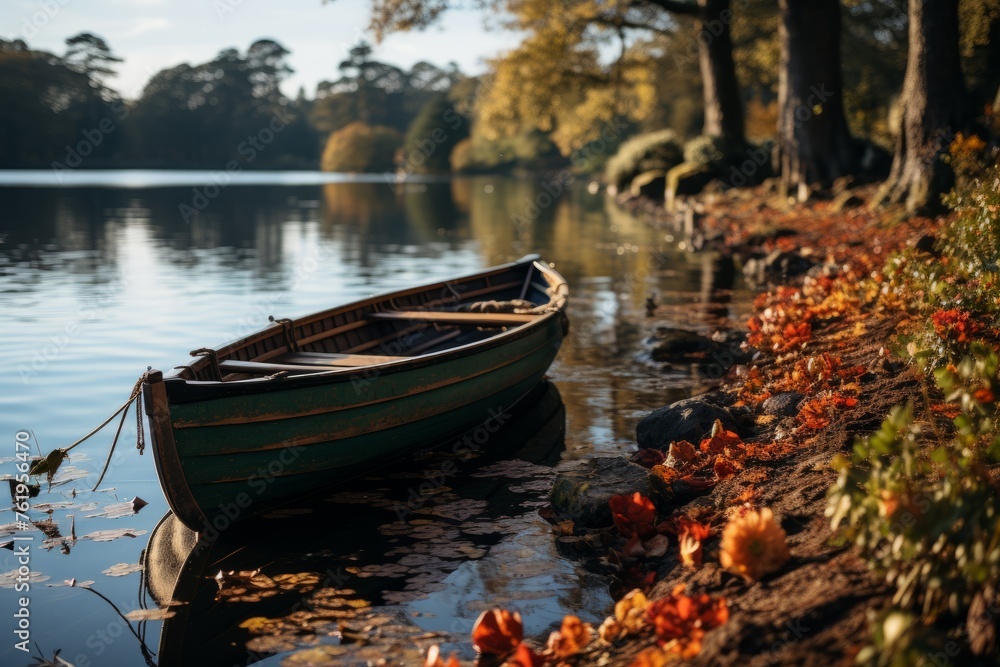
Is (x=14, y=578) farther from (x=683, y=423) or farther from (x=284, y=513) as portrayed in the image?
(x=683, y=423)

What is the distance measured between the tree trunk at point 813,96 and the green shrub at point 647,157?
15302 mm

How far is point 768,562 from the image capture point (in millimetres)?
4605

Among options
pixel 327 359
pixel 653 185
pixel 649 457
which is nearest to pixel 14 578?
pixel 327 359

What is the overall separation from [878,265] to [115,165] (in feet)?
312

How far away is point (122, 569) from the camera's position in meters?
6.20

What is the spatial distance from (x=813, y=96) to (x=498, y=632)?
68.1 ft

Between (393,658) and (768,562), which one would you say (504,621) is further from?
(768,562)

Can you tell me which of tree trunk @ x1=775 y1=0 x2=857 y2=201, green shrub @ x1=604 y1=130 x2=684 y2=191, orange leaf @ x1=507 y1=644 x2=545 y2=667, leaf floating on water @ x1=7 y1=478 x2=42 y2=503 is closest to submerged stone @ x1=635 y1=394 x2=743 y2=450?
orange leaf @ x1=507 y1=644 x2=545 y2=667

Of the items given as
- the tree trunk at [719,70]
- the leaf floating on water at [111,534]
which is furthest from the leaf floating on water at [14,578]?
the tree trunk at [719,70]

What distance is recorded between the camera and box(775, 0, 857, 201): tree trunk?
21.9 metres

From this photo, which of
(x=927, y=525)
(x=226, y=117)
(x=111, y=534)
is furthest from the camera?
(x=226, y=117)

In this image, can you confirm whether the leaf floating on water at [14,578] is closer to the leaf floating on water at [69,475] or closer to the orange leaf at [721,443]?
the leaf floating on water at [69,475]

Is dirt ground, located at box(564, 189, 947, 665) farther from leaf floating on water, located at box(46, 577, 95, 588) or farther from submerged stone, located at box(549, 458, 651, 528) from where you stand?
leaf floating on water, located at box(46, 577, 95, 588)

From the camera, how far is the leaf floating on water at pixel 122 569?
6133 mm
